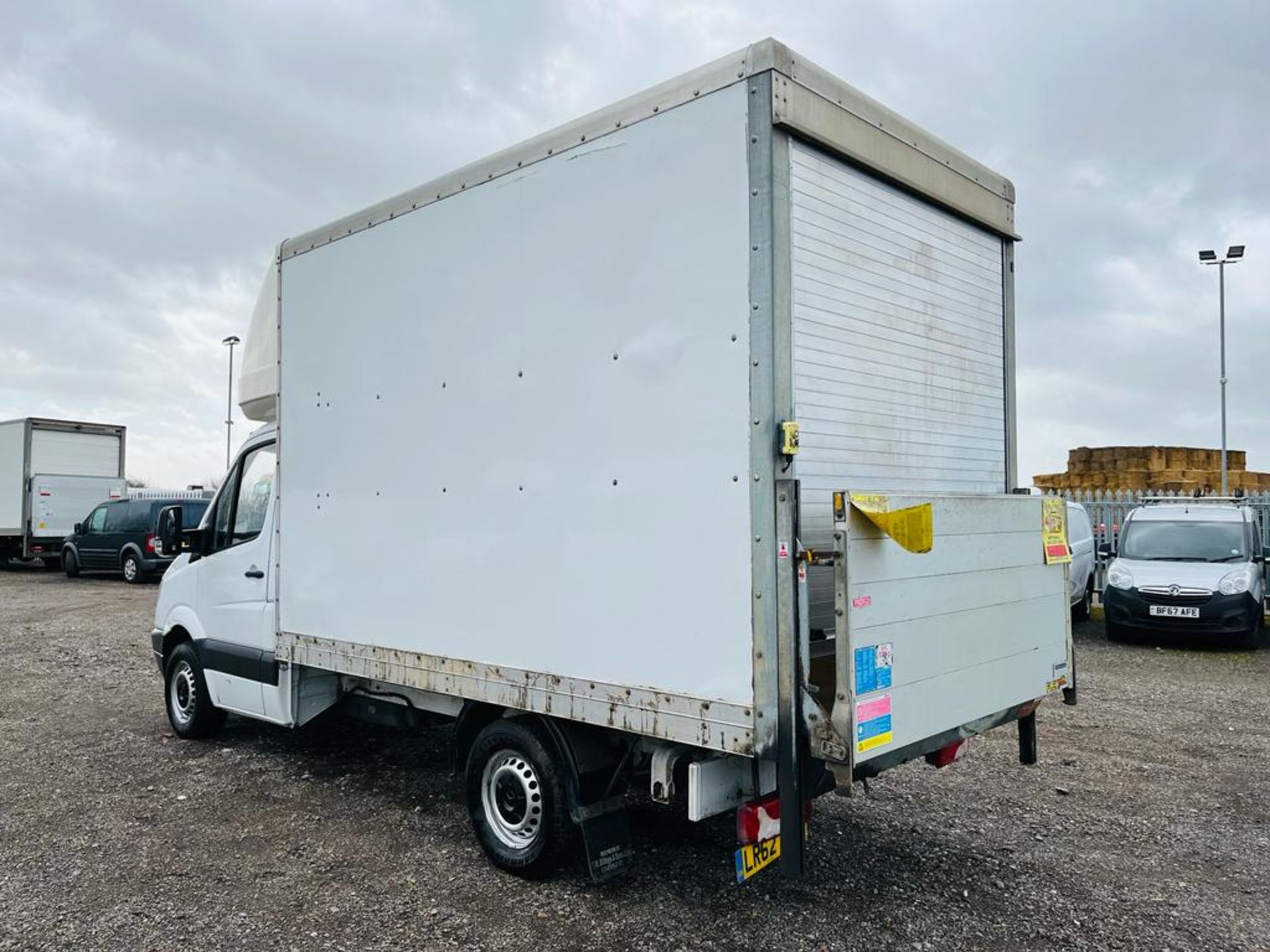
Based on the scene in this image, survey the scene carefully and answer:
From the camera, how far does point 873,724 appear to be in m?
3.21

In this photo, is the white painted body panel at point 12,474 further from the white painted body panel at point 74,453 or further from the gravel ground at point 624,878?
the gravel ground at point 624,878

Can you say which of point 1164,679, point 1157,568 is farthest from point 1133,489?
point 1164,679

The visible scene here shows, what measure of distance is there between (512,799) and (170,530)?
3609mm

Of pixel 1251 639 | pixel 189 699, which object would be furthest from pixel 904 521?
pixel 1251 639

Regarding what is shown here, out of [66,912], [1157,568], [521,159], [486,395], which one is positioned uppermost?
[521,159]

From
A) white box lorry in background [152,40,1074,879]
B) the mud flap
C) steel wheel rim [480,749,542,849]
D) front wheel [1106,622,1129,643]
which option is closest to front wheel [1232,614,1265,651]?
front wheel [1106,622,1129,643]

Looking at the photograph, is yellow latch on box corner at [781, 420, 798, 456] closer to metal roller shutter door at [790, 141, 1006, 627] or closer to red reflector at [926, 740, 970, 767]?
metal roller shutter door at [790, 141, 1006, 627]

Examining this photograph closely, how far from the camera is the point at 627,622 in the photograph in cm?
353

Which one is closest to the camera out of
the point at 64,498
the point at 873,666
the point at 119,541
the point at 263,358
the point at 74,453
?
the point at 873,666

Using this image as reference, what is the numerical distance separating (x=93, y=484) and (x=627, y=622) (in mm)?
22011

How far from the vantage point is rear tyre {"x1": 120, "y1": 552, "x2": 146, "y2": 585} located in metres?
18.8

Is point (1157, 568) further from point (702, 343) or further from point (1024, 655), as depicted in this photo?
point (702, 343)

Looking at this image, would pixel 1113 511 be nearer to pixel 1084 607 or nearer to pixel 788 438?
pixel 1084 607

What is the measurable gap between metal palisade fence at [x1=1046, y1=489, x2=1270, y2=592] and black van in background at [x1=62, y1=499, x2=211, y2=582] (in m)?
16.6
